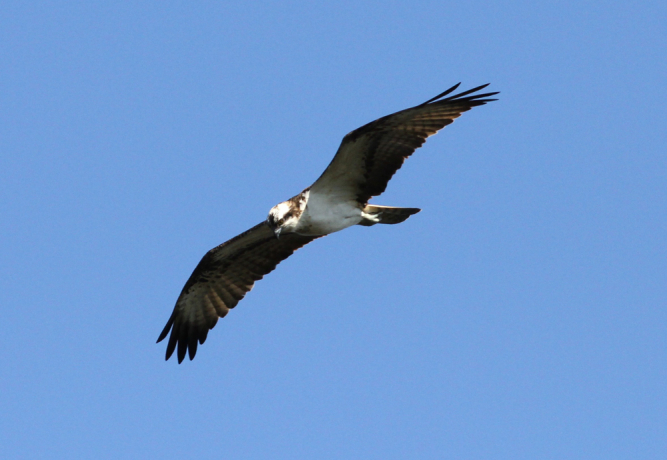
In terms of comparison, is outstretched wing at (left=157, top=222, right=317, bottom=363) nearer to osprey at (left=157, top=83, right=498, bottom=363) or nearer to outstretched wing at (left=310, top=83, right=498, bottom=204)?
osprey at (left=157, top=83, right=498, bottom=363)

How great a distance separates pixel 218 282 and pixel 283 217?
8.84 ft

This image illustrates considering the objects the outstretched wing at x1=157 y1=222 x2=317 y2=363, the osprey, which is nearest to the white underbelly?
the osprey

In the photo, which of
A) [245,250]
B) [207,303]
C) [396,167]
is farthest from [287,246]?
[396,167]

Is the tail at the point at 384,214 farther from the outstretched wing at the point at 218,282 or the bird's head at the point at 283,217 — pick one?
Answer: the outstretched wing at the point at 218,282

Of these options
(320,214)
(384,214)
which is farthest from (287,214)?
(384,214)

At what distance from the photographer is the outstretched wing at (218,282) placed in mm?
12922

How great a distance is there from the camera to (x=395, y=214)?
11.4 meters

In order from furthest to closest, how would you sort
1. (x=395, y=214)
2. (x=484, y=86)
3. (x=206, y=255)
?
(x=206, y=255), (x=395, y=214), (x=484, y=86)

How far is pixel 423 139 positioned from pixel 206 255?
420 cm

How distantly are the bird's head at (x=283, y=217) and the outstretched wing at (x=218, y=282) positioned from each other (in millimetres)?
1540

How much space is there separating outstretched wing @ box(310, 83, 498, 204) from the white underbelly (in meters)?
0.27

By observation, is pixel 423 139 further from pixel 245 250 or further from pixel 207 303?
pixel 207 303

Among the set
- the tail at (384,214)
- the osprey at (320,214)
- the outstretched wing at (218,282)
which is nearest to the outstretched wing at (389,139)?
the osprey at (320,214)

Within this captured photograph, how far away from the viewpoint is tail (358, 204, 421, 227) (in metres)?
11.4
